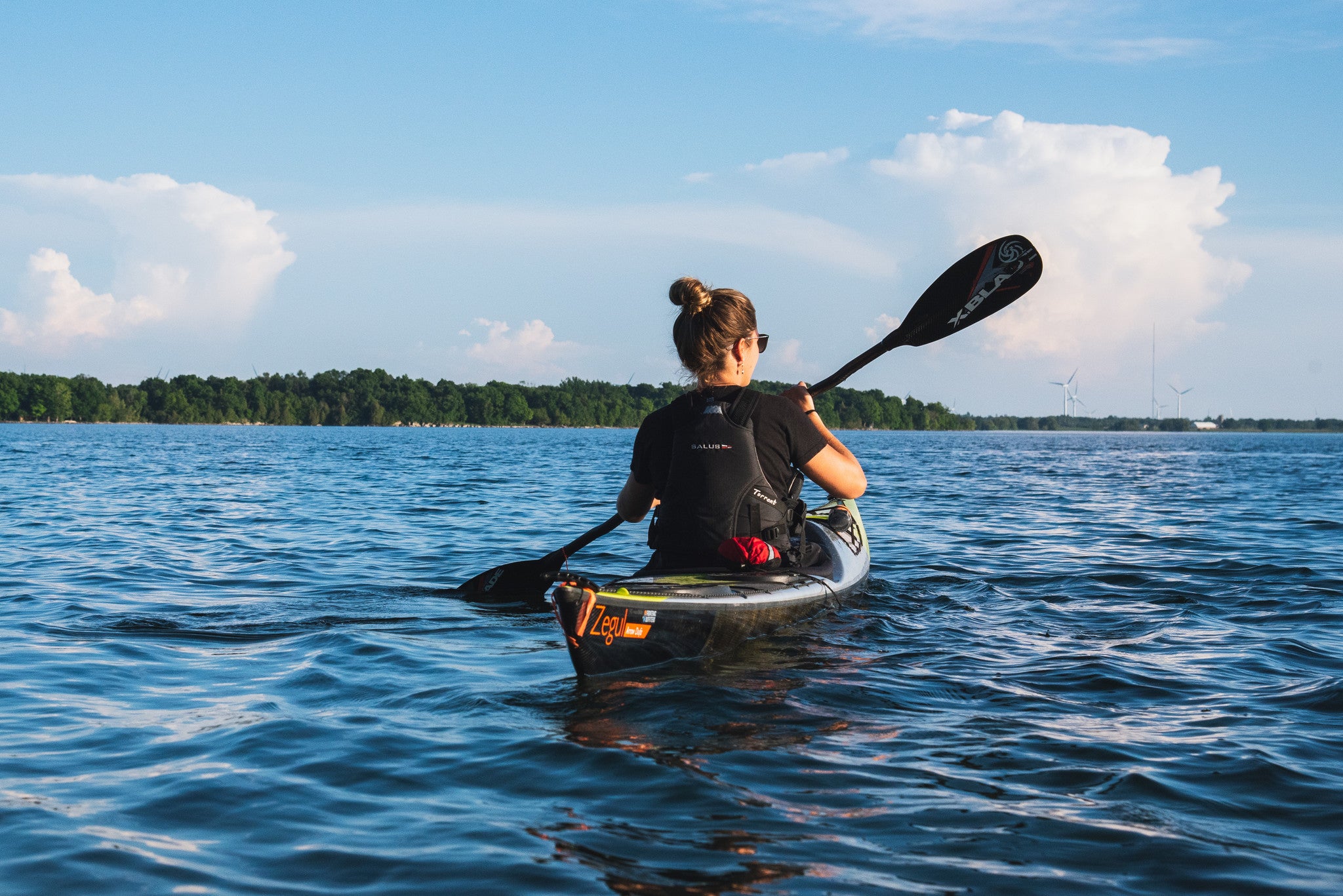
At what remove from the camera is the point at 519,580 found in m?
8.07

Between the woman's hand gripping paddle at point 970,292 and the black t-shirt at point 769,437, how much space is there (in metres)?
2.61

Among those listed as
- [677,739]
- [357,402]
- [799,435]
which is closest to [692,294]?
[799,435]

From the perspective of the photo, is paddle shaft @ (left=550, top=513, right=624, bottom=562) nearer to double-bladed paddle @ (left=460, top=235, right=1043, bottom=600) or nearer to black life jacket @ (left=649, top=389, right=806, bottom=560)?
double-bladed paddle @ (left=460, top=235, right=1043, bottom=600)

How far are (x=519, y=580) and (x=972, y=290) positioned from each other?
13.9 ft

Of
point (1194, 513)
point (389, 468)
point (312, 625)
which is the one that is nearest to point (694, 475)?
point (312, 625)

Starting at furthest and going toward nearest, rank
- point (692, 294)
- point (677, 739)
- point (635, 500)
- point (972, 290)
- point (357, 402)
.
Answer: point (357, 402) < point (972, 290) < point (635, 500) < point (692, 294) < point (677, 739)

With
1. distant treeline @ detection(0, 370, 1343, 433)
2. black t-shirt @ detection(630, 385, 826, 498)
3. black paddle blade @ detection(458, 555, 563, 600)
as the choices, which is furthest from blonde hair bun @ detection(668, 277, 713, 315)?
distant treeline @ detection(0, 370, 1343, 433)

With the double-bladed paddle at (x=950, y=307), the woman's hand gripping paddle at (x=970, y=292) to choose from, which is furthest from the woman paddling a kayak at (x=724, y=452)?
the woman's hand gripping paddle at (x=970, y=292)

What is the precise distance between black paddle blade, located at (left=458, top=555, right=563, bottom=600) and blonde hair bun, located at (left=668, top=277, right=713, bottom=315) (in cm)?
360

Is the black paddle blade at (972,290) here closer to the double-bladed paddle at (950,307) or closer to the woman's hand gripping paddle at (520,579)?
the double-bladed paddle at (950,307)

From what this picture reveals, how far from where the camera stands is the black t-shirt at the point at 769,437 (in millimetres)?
4980

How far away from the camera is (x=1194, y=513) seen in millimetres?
16375

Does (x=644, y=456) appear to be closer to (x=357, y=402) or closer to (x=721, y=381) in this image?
(x=721, y=381)

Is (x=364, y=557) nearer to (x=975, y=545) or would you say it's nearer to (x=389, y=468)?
(x=975, y=545)
